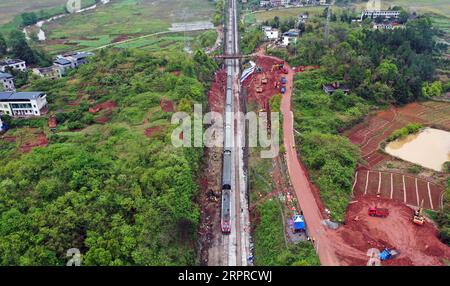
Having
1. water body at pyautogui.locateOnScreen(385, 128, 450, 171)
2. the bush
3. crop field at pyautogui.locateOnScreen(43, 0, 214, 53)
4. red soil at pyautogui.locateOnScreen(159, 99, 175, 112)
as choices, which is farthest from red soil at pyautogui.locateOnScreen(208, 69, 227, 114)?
crop field at pyautogui.locateOnScreen(43, 0, 214, 53)

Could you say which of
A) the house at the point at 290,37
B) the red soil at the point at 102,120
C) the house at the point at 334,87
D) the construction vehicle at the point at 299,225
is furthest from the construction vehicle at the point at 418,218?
the house at the point at 290,37

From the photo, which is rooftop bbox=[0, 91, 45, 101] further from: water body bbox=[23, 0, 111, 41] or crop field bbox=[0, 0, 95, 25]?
crop field bbox=[0, 0, 95, 25]

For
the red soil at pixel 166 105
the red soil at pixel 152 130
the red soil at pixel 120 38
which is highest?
the red soil at pixel 120 38

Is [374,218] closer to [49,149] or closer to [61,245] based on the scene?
[61,245]

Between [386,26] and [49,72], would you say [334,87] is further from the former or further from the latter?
[49,72]

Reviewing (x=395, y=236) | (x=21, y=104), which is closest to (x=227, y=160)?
(x=395, y=236)

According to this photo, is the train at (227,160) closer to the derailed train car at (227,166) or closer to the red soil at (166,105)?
the derailed train car at (227,166)
